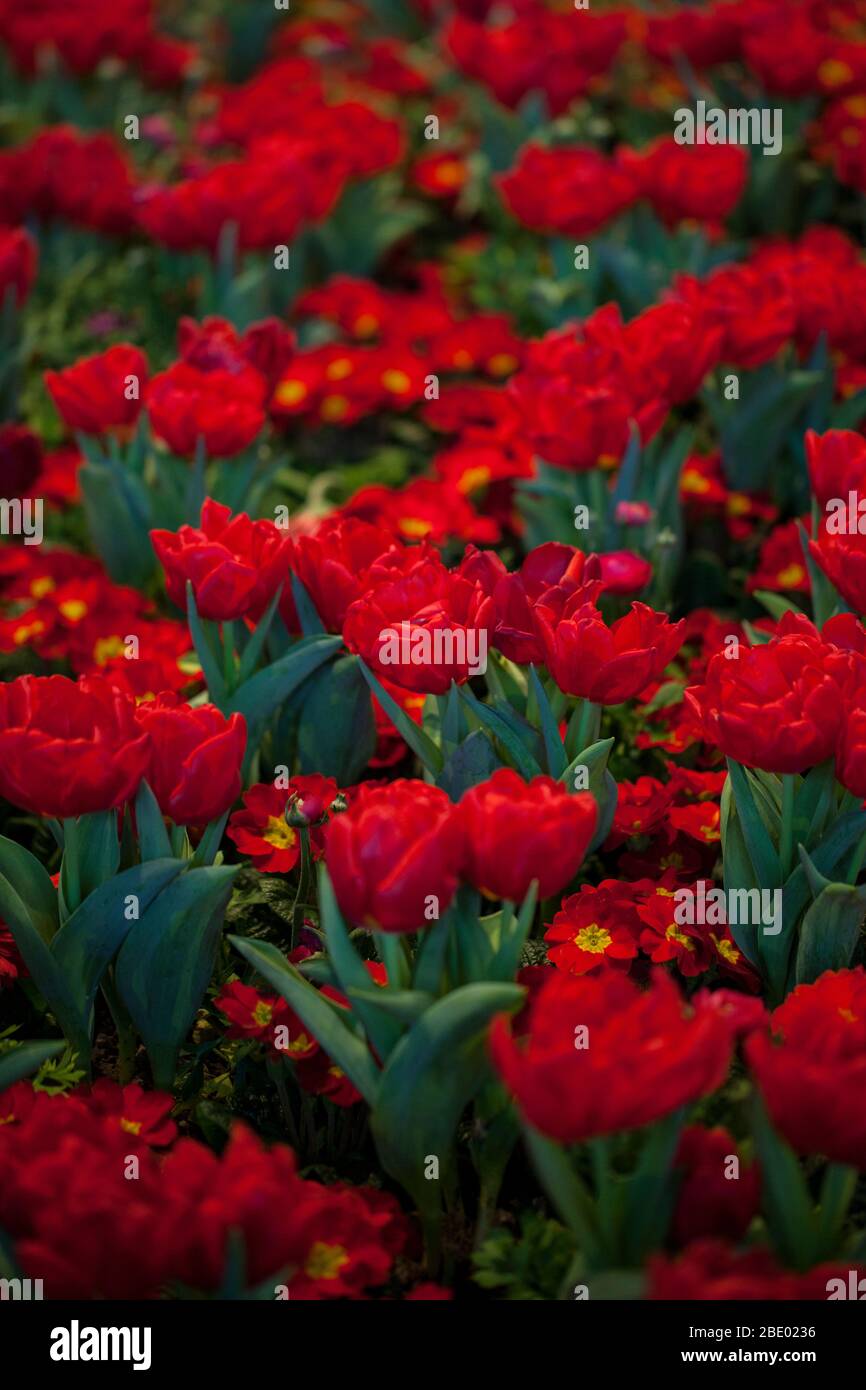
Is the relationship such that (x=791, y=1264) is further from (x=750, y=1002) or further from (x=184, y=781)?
(x=184, y=781)

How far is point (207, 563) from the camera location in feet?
6.38

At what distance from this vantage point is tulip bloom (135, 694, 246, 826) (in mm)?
1690

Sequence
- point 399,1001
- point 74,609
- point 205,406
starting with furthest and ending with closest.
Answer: point 74,609 < point 205,406 < point 399,1001

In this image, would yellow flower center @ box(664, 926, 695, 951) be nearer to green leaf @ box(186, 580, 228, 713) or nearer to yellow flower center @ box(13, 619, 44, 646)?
green leaf @ box(186, 580, 228, 713)

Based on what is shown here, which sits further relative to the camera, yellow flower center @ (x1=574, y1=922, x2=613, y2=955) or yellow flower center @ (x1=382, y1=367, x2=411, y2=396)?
yellow flower center @ (x1=382, y1=367, x2=411, y2=396)

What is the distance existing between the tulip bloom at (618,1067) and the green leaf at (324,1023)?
10.4 inches

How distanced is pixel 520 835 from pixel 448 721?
526 millimetres

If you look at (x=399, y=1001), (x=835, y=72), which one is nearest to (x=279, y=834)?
(x=399, y=1001)

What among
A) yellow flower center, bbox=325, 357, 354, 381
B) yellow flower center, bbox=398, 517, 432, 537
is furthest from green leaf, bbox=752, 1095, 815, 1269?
yellow flower center, bbox=325, 357, 354, 381

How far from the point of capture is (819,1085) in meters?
1.32

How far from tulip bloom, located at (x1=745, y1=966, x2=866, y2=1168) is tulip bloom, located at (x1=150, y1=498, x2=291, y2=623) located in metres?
A: 0.88

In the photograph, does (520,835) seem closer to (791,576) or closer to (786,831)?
(786,831)

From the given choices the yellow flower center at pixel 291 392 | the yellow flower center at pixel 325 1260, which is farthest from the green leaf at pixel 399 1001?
the yellow flower center at pixel 291 392

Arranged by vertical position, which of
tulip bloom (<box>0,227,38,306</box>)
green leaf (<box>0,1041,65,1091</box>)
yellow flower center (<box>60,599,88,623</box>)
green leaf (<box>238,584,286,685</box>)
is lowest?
green leaf (<box>0,1041,65,1091</box>)
